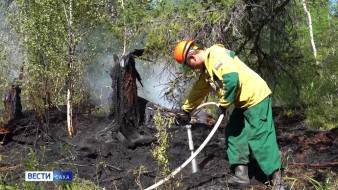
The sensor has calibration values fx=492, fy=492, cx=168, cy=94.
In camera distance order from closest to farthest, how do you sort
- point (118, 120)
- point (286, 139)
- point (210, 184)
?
point (210, 184), point (286, 139), point (118, 120)

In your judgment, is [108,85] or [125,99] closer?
[125,99]

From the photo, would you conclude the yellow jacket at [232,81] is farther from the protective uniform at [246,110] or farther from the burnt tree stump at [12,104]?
the burnt tree stump at [12,104]

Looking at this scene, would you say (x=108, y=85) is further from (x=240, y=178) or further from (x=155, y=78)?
(x=240, y=178)

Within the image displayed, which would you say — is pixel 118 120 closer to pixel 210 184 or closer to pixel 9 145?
pixel 9 145

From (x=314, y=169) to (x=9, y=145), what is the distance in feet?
16.2

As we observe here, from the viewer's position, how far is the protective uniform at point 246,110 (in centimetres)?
438

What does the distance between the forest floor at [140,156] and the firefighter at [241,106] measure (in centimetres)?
19

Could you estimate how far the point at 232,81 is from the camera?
4.18 metres

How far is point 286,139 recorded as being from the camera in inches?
269

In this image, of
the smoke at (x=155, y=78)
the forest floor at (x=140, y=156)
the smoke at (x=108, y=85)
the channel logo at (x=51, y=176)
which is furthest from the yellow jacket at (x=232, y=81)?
the smoke at (x=108, y=85)

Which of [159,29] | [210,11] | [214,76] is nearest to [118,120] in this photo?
[159,29]

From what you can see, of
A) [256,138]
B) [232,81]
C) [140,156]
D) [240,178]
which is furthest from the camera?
[140,156]

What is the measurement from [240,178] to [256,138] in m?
0.47

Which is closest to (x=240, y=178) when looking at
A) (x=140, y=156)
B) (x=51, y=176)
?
(x=51, y=176)
